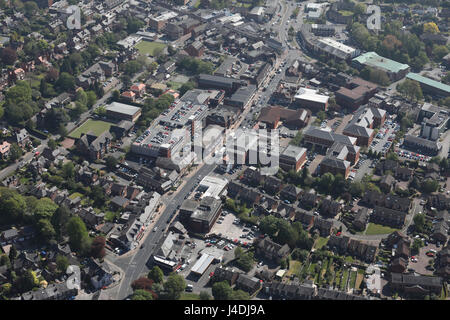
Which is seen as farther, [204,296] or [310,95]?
[310,95]

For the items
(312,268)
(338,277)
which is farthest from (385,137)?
(338,277)

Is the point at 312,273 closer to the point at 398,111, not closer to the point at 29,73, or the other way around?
the point at 398,111

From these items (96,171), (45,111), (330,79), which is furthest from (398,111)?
(45,111)

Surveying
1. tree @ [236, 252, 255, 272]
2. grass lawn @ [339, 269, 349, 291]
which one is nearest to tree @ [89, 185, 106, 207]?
tree @ [236, 252, 255, 272]

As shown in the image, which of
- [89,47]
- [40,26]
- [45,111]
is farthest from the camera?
[40,26]

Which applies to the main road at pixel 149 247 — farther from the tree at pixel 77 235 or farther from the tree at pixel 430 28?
the tree at pixel 430 28

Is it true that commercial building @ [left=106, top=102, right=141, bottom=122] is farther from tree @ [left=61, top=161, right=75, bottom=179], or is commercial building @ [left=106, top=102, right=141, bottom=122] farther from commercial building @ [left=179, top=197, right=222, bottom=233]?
commercial building @ [left=179, top=197, right=222, bottom=233]

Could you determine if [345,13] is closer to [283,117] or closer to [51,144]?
[283,117]
